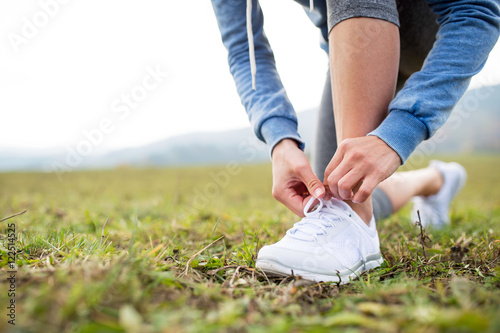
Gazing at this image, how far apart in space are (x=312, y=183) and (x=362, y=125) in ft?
1.08

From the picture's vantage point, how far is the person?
1239mm

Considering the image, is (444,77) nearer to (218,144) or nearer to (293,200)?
(293,200)

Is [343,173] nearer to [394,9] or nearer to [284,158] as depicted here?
[284,158]

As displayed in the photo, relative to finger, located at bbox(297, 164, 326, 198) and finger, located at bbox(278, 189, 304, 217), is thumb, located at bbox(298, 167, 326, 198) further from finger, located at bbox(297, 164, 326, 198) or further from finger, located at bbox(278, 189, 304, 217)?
finger, located at bbox(278, 189, 304, 217)

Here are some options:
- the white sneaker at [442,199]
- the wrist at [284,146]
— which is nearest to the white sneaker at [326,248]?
the wrist at [284,146]

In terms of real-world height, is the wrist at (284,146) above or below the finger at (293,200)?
above

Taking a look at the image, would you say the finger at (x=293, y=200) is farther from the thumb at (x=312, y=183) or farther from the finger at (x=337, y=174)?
the finger at (x=337, y=174)

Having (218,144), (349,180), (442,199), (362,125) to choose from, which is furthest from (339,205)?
(218,144)

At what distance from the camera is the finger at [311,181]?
4.44 ft

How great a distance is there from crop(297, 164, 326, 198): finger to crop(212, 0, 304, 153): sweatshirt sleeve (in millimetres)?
269

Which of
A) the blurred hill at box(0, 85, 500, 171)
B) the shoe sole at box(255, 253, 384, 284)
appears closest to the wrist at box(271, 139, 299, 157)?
the shoe sole at box(255, 253, 384, 284)

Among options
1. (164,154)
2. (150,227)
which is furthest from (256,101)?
(164,154)

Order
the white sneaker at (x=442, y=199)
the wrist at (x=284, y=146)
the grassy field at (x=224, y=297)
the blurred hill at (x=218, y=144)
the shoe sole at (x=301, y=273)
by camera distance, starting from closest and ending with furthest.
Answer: the grassy field at (x=224, y=297)
the shoe sole at (x=301, y=273)
the wrist at (x=284, y=146)
the white sneaker at (x=442, y=199)
the blurred hill at (x=218, y=144)

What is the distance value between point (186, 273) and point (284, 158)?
687 millimetres
